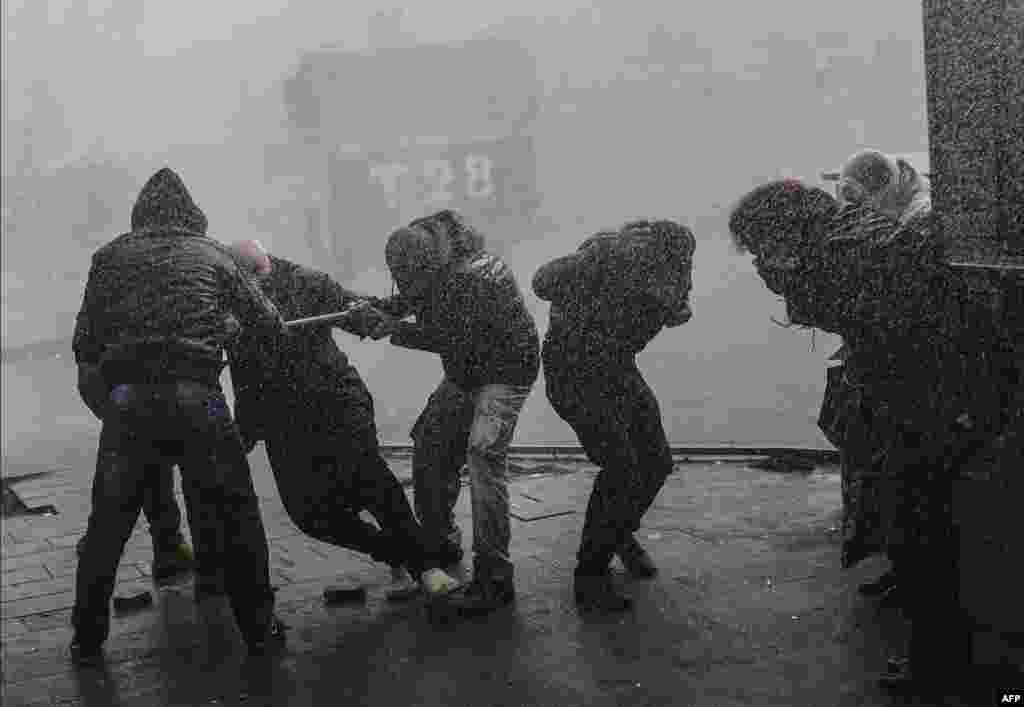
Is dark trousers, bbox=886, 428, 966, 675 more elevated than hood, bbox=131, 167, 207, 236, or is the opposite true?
hood, bbox=131, 167, 207, 236

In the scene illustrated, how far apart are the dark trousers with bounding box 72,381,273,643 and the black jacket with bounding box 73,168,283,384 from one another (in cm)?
10

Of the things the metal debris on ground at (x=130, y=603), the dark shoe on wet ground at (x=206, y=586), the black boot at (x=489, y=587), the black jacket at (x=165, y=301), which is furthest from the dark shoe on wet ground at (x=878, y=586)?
the metal debris on ground at (x=130, y=603)

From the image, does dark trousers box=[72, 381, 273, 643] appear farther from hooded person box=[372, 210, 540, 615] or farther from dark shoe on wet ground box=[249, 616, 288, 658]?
hooded person box=[372, 210, 540, 615]

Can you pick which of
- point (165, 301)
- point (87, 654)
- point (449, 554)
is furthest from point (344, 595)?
point (165, 301)

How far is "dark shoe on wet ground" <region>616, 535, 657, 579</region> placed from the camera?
578 centimetres

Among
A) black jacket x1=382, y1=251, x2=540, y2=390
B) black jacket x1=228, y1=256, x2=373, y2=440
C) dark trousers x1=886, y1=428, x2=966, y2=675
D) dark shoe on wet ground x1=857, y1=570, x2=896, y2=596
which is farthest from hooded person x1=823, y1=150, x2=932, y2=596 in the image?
black jacket x1=228, y1=256, x2=373, y2=440

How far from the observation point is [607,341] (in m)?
5.38

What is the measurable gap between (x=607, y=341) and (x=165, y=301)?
1847mm

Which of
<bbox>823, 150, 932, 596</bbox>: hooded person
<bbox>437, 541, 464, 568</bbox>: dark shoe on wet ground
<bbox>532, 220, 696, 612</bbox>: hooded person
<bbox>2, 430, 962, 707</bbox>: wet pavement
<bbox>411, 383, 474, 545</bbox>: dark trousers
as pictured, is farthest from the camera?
<bbox>411, 383, 474, 545</bbox>: dark trousers

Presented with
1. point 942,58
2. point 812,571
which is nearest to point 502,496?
point 812,571

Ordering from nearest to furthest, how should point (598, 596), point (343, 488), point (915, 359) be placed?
point (915, 359), point (598, 596), point (343, 488)

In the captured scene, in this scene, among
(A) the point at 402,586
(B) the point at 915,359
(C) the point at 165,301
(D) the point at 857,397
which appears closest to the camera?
(B) the point at 915,359

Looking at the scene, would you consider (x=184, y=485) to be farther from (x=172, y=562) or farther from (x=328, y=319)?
(x=172, y=562)

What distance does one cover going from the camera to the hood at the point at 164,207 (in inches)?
204
